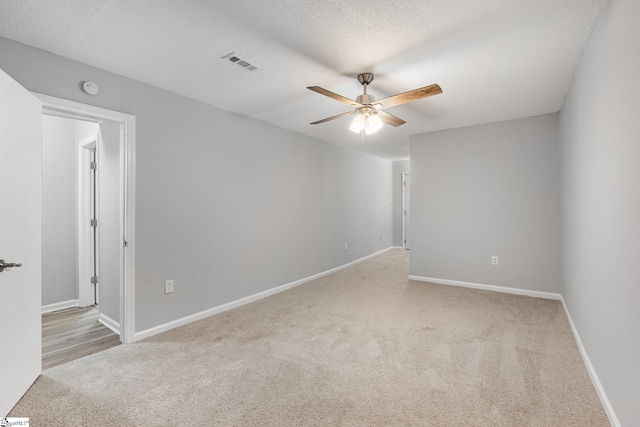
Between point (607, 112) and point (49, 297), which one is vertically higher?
point (607, 112)

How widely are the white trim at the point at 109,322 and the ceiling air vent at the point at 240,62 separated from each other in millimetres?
2768

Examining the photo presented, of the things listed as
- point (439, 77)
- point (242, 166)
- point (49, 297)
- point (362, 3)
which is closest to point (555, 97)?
point (439, 77)

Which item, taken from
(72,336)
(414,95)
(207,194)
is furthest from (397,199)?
(72,336)

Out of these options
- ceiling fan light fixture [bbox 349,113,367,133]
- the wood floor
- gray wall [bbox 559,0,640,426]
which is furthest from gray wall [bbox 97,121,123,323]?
gray wall [bbox 559,0,640,426]

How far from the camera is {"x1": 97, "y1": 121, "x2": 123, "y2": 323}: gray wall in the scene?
2922 millimetres

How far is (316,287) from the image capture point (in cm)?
447

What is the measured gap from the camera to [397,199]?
26.0 ft

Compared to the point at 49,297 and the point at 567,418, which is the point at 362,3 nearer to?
the point at 567,418

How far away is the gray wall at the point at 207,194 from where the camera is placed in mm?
2615

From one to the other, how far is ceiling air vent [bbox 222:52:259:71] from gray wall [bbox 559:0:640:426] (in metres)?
2.28

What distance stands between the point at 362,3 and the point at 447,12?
528mm

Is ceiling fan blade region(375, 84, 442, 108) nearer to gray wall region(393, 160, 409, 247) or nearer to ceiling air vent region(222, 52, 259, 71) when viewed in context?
ceiling air vent region(222, 52, 259, 71)

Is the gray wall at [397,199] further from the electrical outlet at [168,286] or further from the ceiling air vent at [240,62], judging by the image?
the electrical outlet at [168,286]

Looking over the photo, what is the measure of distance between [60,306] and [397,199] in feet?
22.9
